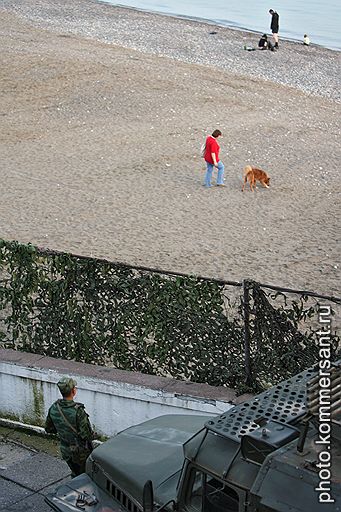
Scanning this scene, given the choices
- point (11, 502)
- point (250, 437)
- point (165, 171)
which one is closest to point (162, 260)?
point (165, 171)

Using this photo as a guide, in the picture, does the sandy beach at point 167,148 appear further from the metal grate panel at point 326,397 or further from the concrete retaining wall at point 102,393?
the metal grate panel at point 326,397

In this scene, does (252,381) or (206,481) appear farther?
(252,381)

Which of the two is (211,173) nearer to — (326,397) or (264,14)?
(326,397)

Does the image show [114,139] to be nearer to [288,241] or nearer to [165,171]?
[165,171]

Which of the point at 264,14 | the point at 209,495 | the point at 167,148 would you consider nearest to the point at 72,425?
the point at 209,495

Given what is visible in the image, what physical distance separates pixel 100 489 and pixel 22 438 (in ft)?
10.4

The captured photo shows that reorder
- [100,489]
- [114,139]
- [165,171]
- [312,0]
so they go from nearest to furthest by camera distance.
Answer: [100,489]
[165,171]
[114,139]
[312,0]

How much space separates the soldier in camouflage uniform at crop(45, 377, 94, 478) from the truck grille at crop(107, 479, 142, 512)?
1.30 meters

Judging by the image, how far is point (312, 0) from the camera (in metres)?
71.2

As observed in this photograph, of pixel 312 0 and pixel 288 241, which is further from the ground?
pixel 312 0

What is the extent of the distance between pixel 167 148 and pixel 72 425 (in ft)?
56.0

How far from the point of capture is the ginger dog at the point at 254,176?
74.7 feet

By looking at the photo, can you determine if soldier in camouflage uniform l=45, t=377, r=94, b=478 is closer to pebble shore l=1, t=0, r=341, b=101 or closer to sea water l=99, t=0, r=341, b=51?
pebble shore l=1, t=0, r=341, b=101

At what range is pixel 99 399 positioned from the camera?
10852 millimetres
